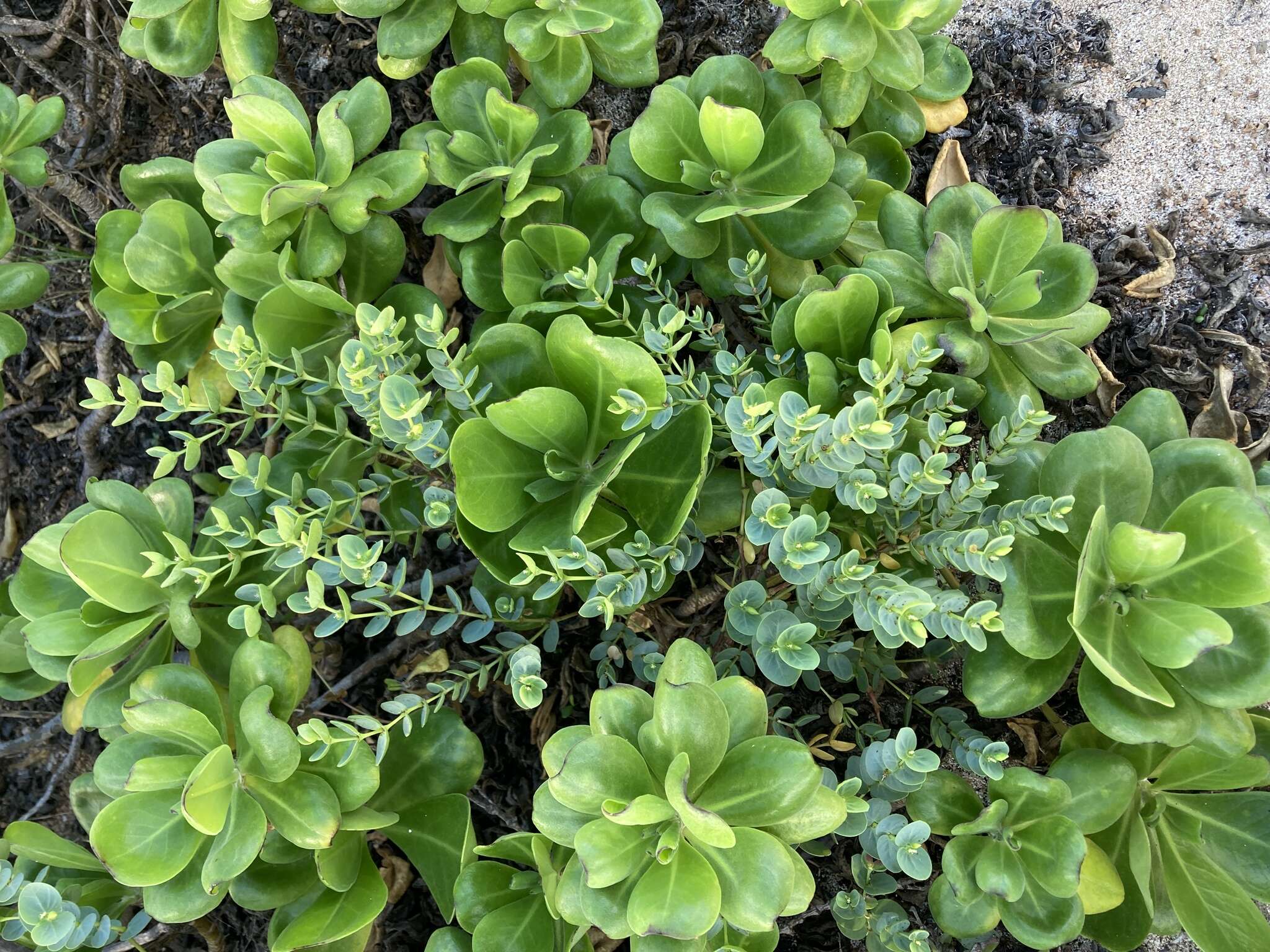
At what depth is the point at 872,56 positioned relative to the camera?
151 centimetres

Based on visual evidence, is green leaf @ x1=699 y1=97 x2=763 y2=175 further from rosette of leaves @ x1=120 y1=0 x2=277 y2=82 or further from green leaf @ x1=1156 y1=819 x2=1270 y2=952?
green leaf @ x1=1156 y1=819 x2=1270 y2=952

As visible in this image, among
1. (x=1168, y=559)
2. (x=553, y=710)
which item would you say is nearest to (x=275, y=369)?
(x=553, y=710)

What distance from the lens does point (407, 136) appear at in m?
1.70

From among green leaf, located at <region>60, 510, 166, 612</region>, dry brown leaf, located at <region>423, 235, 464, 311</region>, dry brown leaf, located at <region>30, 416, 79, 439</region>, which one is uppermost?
dry brown leaf, located at <region>423, 235, 464, 311</region>

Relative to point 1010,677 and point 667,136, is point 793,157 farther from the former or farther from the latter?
point 1010,677

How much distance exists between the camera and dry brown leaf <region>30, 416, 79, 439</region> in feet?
7.90

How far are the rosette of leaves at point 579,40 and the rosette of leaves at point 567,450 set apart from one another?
55 cm

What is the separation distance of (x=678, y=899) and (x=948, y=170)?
5.45 feet

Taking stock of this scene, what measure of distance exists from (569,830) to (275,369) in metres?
0.99

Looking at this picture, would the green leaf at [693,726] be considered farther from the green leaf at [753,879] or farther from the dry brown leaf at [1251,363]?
the dry brown leaf at [1251,363]

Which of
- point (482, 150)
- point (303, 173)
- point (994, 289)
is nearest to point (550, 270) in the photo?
point (482, 150)

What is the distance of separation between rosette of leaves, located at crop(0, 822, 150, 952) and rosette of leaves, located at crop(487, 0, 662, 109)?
1.58 meters

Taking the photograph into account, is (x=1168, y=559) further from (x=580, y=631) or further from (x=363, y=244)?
(x=363, y=244)

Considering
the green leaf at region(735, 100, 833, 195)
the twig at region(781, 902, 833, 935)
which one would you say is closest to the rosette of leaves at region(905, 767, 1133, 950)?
the twig at region(781, 902, 833, 935)
